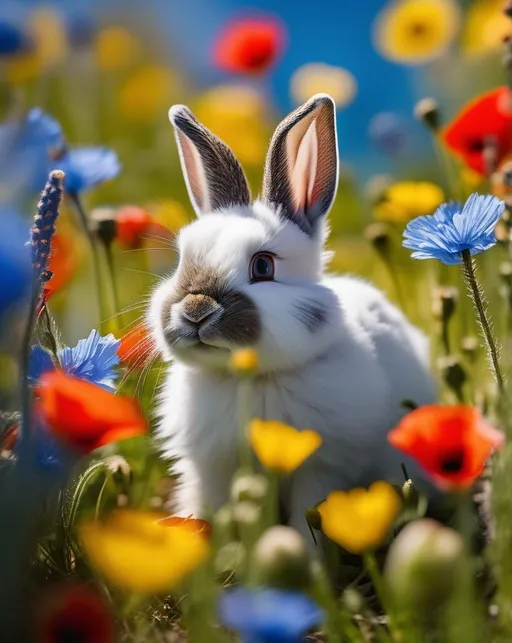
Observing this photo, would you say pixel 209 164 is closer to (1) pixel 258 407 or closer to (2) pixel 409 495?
(1) pixel 258 407

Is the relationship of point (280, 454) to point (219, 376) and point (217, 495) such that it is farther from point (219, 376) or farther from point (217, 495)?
point (217, 495)

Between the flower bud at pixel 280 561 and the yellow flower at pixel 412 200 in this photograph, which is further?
the yellow flower at pixel 412 200

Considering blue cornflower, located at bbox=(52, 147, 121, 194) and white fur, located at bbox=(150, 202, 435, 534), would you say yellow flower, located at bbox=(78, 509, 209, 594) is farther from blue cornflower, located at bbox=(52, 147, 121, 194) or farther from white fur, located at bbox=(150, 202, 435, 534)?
blue cornflower, located at bbox=(52, 147, 121, 194)

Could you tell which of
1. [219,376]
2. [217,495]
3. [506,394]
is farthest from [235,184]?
[506,394]

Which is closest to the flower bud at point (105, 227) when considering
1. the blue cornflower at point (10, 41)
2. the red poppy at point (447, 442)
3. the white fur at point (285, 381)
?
the white fur at point (285, 381)

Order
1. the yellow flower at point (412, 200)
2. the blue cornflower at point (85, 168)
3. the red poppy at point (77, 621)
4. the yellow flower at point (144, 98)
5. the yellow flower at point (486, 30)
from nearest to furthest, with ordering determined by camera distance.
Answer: the red poppy at point (77, 621) < the blue cornflower at point (85, 168) < the yellow flower at point (412, 200) < the yellow flower at point (486, 30) < the yellow flower at point (144, 98)

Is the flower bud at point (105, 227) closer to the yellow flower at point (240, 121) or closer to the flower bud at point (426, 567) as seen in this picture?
the yellow flower at point (240, 121)

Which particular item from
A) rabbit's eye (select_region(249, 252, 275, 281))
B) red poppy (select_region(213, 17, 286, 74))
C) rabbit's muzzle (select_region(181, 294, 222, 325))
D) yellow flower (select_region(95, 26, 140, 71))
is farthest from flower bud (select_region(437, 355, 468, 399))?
yellow flower (select_region(95, 26, 140, 71))
